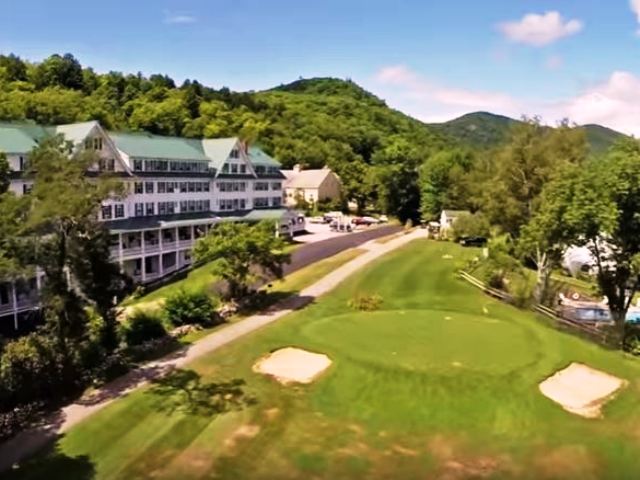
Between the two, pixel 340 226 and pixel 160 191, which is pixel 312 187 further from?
pixel 160 191

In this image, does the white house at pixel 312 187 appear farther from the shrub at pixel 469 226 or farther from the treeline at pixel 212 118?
the shrub at pixel 469 226

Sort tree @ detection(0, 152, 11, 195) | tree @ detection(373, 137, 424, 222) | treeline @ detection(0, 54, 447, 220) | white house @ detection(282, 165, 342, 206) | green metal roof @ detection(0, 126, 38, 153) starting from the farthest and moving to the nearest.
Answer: white house @ detection(282, 165, 342, 206)
treeline @ detection(0, 54, 447, 220)
tree @ detection(373, 137, 424, 222)
green metal roof @ detection(0, 126, 38, 153)
tree @ detection(0, 152, 11, 195)

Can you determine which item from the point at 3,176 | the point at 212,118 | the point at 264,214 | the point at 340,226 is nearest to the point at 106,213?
the point at 3,176

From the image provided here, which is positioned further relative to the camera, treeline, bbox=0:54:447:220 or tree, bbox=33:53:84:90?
tree, bbox=33:53:84:90

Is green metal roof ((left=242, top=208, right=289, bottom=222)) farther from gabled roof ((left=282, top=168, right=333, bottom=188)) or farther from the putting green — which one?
the putting green

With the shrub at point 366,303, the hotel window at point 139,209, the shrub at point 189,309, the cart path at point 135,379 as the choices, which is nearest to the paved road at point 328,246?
the cart path at point 135,379

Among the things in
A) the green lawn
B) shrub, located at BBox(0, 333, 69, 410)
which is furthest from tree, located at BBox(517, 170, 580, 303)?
shrub, located at BBox(0, 333, 69, 410)
